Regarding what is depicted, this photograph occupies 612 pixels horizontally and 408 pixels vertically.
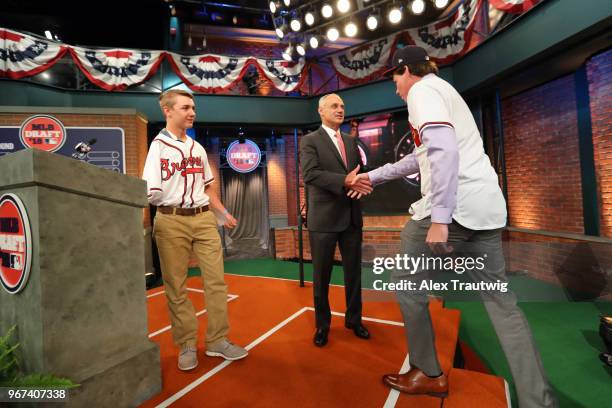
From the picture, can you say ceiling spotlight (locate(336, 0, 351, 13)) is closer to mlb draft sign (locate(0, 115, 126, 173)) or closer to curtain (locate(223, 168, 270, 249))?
mlb draft sign (locate(0, 115, 126, 173))

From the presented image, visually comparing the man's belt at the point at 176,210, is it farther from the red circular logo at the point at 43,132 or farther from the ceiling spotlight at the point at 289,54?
the ceiling spotlight at the point at 289,54

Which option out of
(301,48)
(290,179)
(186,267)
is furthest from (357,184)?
(290,179)

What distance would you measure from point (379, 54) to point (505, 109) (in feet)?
9.35

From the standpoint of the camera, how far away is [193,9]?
840 centimetres

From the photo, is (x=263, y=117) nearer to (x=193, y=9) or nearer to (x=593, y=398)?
(x=193, y=9)

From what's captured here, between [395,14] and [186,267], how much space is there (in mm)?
6100

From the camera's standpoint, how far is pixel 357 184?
237 centimetres

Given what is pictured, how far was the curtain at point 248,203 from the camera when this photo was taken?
11477mm

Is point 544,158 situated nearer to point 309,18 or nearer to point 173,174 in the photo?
point 309,18

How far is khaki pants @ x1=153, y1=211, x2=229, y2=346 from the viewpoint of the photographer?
2.32 metres

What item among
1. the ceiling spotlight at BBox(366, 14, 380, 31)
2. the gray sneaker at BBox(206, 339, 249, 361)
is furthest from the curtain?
the gray sneaker at BBox(206, 339, 249, 361)

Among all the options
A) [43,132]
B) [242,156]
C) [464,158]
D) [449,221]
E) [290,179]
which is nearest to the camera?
[449,221]

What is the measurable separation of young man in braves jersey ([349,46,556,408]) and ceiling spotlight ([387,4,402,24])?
16.9 ft

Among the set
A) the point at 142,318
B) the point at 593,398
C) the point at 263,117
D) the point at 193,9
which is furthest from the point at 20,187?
the point at 193,9
